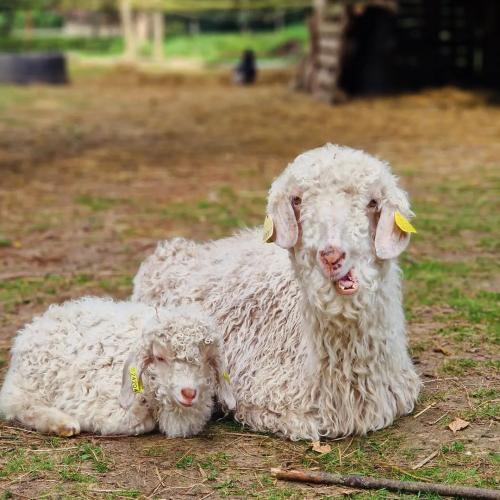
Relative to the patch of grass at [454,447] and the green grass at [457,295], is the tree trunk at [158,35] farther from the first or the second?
the patch of grass at [454,447]

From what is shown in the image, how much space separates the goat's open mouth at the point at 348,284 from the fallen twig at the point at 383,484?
0.76 meters

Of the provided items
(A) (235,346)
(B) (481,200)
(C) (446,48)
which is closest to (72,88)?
(C) (446,48)

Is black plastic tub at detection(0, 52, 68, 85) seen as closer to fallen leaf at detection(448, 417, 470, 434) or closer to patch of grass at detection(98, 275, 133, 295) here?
patch of grass at detection(98, 275, 133, 295)

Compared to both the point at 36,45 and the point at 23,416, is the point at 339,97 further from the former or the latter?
the point at 36,45

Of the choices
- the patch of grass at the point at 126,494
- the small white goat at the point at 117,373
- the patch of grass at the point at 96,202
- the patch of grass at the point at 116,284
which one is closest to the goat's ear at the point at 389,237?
the small white goat at the point at 117,373

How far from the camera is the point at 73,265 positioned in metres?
7.89

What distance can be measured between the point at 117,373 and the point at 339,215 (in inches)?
54.6

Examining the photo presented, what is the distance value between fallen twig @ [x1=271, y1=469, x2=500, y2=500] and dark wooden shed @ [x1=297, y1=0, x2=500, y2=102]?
14062mm

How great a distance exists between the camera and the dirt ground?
4438mm

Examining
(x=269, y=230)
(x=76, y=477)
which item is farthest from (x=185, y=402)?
(x=269, y=230)

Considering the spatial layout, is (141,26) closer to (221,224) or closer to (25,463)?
(221,224)

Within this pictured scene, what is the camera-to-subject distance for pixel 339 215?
4320 mm

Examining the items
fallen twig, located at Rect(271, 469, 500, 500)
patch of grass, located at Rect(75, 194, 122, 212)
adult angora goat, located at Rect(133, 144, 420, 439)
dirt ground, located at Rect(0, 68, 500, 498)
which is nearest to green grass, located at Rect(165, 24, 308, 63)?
dirt ground, located at Rect(0, 68, 500, 498)

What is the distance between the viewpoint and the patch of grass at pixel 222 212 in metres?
9.11
